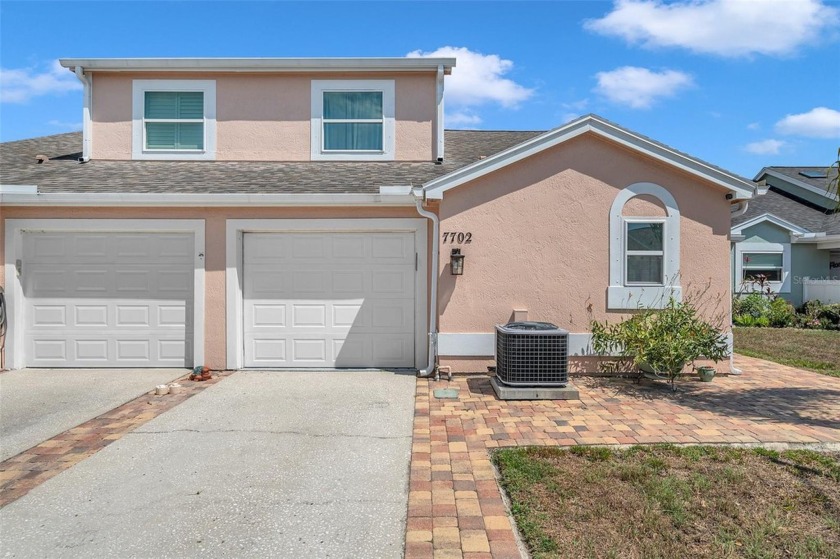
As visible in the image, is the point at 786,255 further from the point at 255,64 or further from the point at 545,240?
the point at 255,64

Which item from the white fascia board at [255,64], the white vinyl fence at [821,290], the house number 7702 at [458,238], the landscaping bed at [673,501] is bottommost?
the landscaping bed at [673,501]

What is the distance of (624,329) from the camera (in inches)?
262

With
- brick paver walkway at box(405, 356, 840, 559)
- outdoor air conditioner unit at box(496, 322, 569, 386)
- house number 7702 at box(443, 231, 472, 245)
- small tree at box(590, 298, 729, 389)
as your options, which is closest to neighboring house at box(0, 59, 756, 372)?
house number 7702 at box(443, 231, 472, 245)

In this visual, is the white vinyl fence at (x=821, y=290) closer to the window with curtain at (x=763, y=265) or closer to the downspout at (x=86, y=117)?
the window with curtain at (x=763, y=265)

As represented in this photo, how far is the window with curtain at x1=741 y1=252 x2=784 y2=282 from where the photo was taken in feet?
49.5

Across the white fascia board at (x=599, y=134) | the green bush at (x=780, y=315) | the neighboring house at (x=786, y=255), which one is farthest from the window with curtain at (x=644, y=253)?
the neighboring house at (x=786, y=255)

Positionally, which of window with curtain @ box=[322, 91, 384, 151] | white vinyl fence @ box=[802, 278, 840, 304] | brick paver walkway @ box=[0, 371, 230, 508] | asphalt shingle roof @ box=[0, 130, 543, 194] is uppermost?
window with curtain @ box=[322, 91, 384, 151]

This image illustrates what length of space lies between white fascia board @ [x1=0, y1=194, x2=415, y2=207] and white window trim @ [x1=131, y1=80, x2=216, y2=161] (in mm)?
2015

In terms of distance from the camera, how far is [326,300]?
7574 millimetres

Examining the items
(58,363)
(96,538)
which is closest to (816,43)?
(96,538)

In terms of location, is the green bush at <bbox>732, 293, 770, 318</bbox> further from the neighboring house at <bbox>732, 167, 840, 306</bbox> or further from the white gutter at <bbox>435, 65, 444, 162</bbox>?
the white gutter at <bbox>435, 65, 444, 162</bbox>

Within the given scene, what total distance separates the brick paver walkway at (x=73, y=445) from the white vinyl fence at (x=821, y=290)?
56.9 ft

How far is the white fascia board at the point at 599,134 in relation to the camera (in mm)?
6742

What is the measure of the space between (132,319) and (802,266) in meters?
18.9
